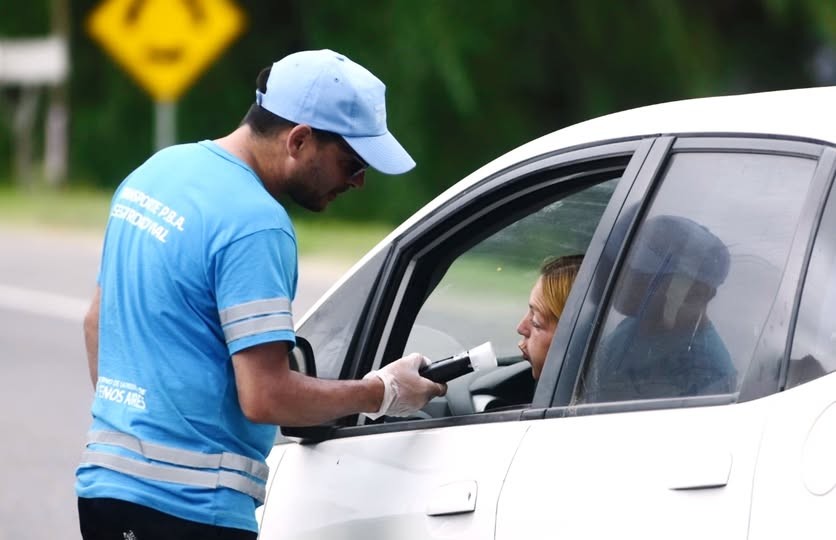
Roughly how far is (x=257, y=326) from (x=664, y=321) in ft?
2.48

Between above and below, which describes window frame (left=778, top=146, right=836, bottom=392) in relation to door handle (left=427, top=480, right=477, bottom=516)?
above

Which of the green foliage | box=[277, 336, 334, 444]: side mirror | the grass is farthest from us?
the green foliage

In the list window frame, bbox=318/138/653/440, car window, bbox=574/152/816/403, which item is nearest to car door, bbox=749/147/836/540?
car window, bbox=574/152/816/403

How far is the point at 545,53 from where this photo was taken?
2523cm

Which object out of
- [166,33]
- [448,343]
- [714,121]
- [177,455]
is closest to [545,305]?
[448,343]

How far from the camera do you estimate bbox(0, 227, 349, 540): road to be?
289 inches

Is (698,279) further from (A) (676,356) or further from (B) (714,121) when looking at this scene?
(B) (714,121)

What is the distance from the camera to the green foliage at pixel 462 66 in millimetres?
22859

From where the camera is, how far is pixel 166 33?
57.7 ft

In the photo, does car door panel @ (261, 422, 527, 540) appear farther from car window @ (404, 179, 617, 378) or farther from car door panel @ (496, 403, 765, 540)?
car window @ (404, 179, 617, 378)


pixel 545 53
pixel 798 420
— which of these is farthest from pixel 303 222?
pixel 798 420

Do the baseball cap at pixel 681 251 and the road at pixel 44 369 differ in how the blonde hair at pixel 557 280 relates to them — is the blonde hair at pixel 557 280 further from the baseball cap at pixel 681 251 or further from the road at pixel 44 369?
the road at pixel 44 369

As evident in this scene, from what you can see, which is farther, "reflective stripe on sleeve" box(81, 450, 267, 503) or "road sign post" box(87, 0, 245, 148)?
"road sign post" box(87, 0, 245, 148)

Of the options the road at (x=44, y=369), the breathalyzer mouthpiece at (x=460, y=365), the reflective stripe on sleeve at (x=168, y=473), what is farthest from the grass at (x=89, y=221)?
the reflective stripe on sleeve at (x=168, y=473)
